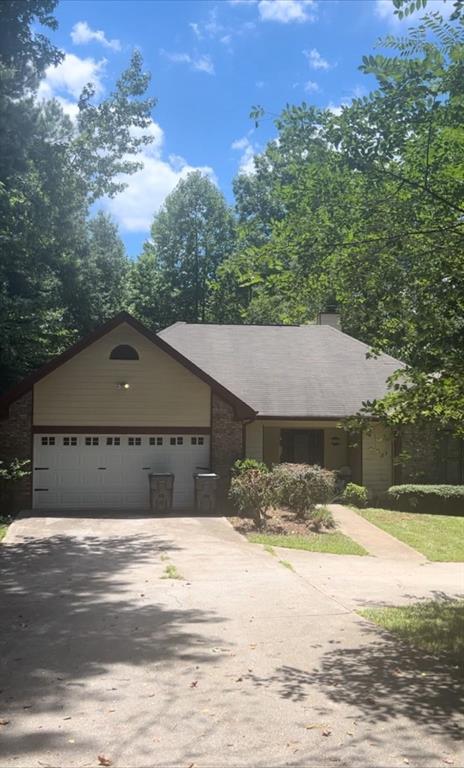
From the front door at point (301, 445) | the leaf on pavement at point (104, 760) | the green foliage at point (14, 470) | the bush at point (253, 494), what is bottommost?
the leaf on pavement at point (104, 760)

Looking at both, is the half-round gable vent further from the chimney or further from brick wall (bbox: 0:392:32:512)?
the chimney

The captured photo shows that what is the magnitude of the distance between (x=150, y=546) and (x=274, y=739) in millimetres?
9433

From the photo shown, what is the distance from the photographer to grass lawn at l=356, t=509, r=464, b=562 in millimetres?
15021

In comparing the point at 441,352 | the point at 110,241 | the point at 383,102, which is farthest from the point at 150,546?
the point at 110,241

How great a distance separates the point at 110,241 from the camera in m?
45.2

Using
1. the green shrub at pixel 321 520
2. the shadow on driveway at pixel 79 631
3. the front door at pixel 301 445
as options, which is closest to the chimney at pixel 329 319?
the front door at pixel 301 445

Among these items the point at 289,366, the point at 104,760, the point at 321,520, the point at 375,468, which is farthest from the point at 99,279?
the point at 104,760

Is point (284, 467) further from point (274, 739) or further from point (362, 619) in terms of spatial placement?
point (274, 739)

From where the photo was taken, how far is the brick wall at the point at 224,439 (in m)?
19.3

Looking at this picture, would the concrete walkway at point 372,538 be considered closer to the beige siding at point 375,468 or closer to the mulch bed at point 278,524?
the mulch bed at point 278,524

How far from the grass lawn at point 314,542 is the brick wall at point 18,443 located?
22.5ft

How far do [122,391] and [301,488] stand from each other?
5.95m

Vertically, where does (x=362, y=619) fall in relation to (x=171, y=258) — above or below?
below

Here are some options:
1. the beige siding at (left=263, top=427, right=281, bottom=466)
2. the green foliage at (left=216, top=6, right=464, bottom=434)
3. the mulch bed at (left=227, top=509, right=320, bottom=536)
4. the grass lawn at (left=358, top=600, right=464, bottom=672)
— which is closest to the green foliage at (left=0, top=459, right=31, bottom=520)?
the mulch bed at (left=227, top=509, right=320, bottom=536)
